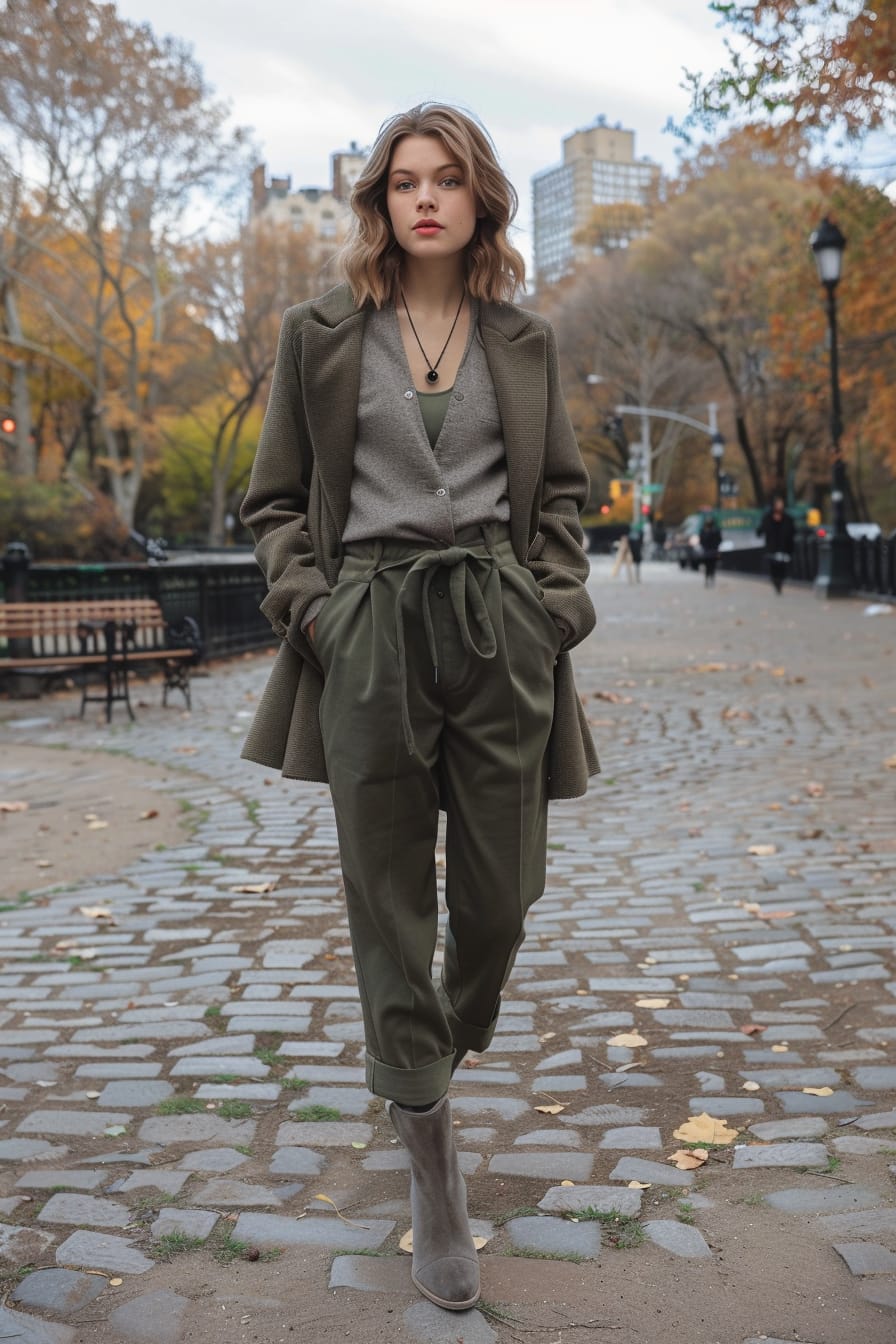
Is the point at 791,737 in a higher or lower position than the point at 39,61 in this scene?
lower

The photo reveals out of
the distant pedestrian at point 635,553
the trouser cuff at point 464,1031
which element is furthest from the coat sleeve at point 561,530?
the distant pedestrian at point 635,553

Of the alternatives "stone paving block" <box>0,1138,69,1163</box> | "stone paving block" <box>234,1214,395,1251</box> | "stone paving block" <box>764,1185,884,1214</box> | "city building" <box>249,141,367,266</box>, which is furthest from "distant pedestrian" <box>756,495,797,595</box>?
"stone paving block" <box>234,1214,395,1251</box>

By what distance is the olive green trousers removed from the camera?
8.45 feet

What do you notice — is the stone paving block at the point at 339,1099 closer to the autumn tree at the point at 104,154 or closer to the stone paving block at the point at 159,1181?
the stone paving block at the point at 159,1181

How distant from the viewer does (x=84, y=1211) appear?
3004mm

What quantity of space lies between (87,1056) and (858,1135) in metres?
2.07

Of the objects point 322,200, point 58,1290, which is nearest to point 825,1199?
point 58,1290

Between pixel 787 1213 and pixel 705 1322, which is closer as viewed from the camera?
pixel 705 1322

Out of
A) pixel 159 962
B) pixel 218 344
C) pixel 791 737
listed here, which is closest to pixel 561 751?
pixel 159 962

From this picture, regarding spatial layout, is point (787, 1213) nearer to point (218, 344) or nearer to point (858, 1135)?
point (858, 1135)

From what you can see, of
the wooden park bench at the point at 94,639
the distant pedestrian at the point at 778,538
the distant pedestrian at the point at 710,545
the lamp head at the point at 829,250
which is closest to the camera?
the wooden park bench at the point at 94,639

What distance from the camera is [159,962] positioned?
4898 millimetres

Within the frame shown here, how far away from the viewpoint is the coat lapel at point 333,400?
2.69 m

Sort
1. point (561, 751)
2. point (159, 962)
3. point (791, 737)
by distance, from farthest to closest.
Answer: point (791, 737) < point (159, 962) < point (561, 751)
